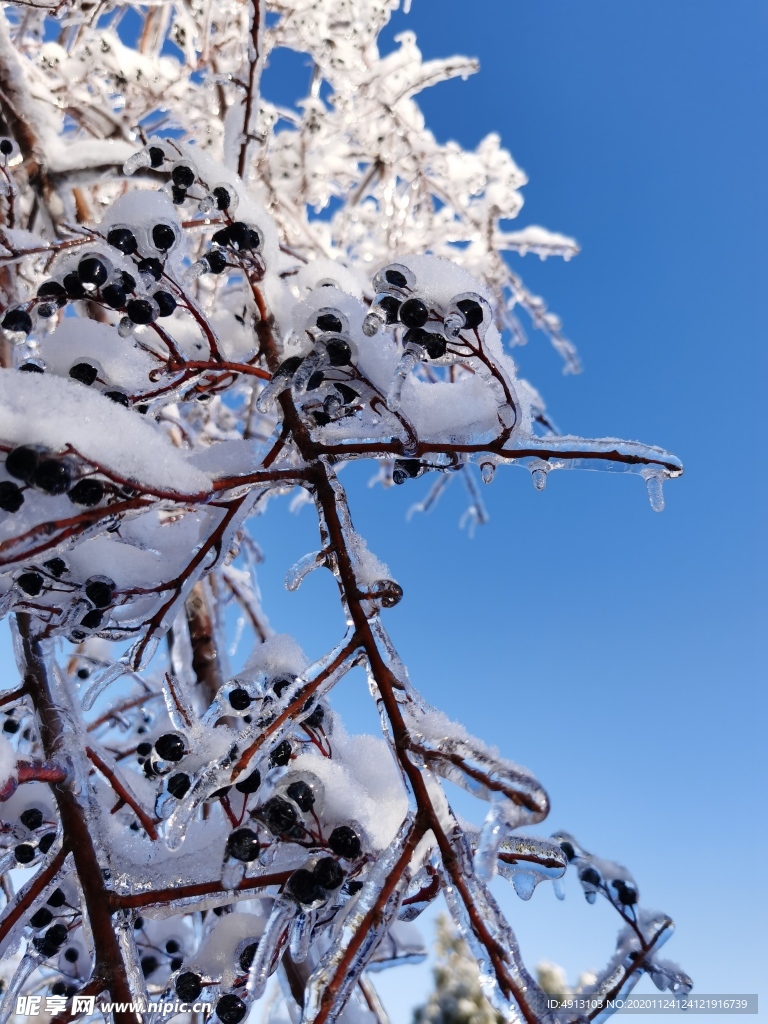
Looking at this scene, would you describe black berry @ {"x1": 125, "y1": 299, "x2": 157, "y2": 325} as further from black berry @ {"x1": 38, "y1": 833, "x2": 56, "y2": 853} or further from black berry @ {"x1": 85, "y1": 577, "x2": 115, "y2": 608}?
black berry @ {"x1": 38, "y1": 833, "x2": 56, "y2": 853}

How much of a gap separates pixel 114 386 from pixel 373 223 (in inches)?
159

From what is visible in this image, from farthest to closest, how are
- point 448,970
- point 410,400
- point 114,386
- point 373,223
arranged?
point 448,970 < point 373,223 < point 114,386 < point 410,400

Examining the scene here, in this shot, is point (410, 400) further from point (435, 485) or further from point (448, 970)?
point (448, 970)

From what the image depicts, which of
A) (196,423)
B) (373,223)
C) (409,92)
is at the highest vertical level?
(373,223)

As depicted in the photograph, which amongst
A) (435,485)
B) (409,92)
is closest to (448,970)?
(435,485)

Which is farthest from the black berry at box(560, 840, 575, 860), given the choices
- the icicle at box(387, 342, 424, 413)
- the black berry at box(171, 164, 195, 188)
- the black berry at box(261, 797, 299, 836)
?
the black berry at box(171, 164, 195, 188)

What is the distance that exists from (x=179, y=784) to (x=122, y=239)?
1.05 metres

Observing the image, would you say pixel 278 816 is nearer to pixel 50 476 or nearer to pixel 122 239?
pixel 50 476

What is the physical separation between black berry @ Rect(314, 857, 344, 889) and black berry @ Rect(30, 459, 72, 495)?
69 centimetres

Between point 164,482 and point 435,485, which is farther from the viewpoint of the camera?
point 435,485

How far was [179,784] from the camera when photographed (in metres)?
1.28

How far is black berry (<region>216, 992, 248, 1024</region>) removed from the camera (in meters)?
1.21

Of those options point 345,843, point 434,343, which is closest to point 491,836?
point 345,843

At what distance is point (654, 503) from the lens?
1386mm
